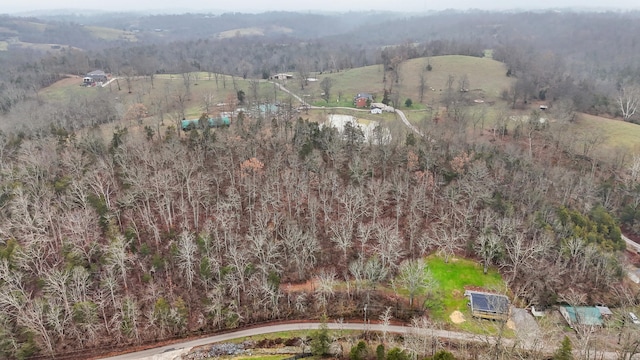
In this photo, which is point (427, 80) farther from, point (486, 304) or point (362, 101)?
point (486, 304)

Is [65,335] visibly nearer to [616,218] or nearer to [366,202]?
[366,202]

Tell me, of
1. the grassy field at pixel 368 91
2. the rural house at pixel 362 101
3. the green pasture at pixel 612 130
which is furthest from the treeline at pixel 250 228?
the rural house at pixel 362 101

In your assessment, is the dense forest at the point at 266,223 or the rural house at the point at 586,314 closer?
the rural house at the point at 586,314

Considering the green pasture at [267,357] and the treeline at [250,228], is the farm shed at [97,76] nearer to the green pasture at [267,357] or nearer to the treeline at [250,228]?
the treeline at [250,228]

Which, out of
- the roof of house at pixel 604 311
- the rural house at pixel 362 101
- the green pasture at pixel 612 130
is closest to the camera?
the roof of house at pixel 604 311

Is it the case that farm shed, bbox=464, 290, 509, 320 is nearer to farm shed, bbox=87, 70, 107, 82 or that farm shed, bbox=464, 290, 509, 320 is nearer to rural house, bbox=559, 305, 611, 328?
rural house, bbox=559, 305, 611, 328

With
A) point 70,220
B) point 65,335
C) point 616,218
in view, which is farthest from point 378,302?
point 616,218

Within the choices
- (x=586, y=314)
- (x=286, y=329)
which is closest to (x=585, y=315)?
(x=586, y=314)

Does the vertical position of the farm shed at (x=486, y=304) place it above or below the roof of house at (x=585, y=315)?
above
